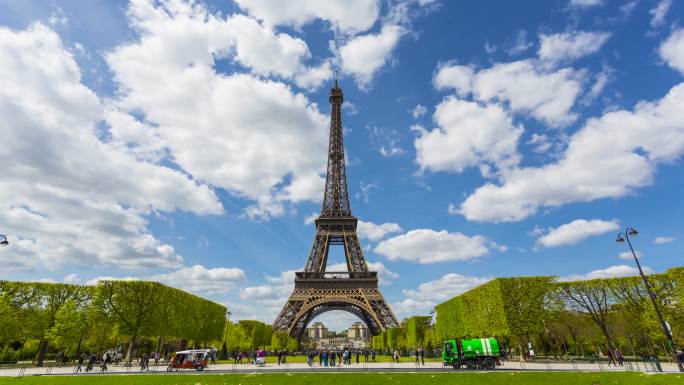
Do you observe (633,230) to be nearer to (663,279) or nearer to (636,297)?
(663,279)

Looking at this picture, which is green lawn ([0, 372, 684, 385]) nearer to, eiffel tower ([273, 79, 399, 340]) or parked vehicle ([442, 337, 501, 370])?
parked vehicle ([442, 337, 501, 370])

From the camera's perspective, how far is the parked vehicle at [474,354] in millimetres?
27456

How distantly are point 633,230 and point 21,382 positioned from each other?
36.4 metres

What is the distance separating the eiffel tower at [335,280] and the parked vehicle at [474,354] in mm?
26454

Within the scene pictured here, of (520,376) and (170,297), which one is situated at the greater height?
(170,297)

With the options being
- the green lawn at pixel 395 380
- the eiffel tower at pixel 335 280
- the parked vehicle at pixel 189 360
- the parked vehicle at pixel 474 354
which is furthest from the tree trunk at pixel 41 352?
the parked vehicle at pixel 474 354

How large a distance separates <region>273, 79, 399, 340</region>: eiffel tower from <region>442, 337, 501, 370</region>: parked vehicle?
26.5 m

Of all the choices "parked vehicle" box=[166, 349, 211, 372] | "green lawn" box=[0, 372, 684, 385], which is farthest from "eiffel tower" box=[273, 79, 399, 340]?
"green lawn" box=[0, 372, 684, 385]

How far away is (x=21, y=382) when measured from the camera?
20141 mm

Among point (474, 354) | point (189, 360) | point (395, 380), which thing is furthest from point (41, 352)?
point (474, 354)

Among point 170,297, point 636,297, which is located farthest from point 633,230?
point 170,297

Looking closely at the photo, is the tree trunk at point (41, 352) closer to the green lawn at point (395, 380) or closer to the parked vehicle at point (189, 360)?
the parked vehicle at point (189, 360)

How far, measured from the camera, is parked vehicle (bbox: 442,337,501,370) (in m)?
27.5

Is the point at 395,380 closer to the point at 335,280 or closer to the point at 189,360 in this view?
the point at 189,360
